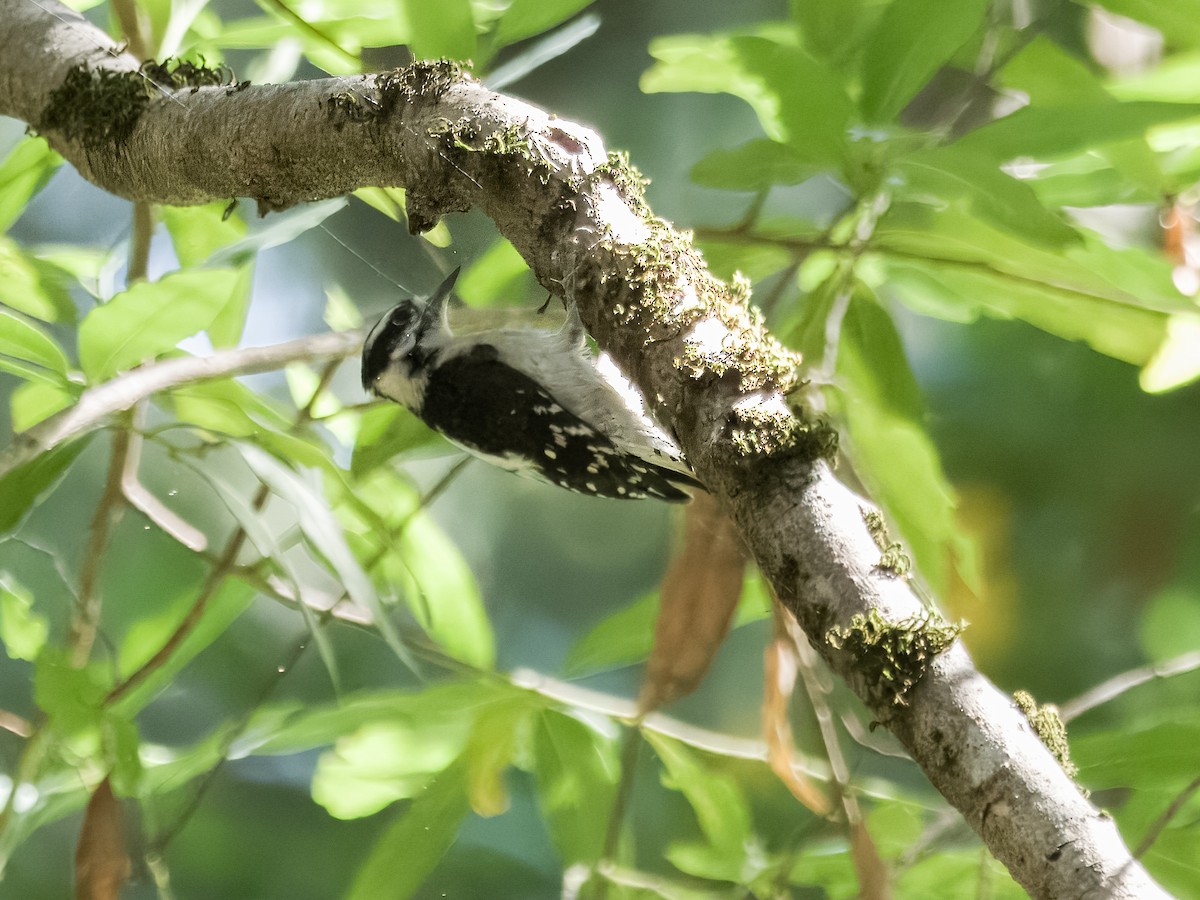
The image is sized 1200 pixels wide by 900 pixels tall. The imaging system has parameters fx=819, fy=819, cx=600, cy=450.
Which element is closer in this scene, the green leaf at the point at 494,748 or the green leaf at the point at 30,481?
the green leaf at the point at 30,481

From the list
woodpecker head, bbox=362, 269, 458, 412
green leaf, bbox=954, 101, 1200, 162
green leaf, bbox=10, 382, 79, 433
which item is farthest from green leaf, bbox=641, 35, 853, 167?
green leaf, bbox=10, 382, 79, 433

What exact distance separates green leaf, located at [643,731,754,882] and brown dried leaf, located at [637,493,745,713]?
2.6 inches

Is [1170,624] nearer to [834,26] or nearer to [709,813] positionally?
[709,813]

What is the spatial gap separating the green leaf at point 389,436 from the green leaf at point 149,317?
20 cm

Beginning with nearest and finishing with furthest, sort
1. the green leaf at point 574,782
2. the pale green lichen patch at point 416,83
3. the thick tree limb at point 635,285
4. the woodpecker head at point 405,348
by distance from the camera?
the thick tree limb at point 635,285
the pale green lichen patch at point 416,83
the woodpecker head at point 405,348
the green leaf at point 574,782

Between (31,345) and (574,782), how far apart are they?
2.17 feet

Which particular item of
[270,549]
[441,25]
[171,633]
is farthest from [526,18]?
[171,633]

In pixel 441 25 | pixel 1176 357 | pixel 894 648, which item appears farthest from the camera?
pixel 1176 357

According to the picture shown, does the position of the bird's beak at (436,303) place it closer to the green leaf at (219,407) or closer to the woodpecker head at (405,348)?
the woodpecker head at (405,348)

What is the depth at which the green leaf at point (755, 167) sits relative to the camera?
0.75 metres

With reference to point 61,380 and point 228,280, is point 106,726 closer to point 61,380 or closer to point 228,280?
point 61,380

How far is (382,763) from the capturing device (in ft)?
2.72

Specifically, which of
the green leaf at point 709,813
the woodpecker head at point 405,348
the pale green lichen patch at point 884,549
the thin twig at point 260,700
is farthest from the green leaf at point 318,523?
the pale green lichen patch at point 884,549

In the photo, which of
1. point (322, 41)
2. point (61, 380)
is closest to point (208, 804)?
point (61, 380)
